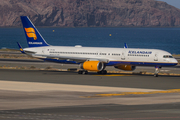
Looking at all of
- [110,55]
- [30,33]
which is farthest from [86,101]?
[30,33]

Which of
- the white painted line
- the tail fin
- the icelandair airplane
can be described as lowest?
the white painted line

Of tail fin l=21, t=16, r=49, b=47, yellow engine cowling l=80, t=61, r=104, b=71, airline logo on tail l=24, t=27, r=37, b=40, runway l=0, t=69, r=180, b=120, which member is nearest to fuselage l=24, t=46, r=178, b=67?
tail fin l=21, t=16, r=49, b=47

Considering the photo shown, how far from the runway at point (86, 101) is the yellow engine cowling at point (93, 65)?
906cm

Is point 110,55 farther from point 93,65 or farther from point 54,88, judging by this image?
point 54,88

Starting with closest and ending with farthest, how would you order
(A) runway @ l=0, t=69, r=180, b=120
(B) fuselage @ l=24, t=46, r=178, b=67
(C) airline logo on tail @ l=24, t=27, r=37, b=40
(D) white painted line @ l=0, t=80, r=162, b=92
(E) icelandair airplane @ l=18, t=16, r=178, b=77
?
(A) runway @ l=0, t=69, r=180, b=120 → (D) white painted line @ l=0, t=80, r=162, b=92 → (B) fuselage @ l=24, t=46, r=178, b=67 → (E) icelandair airplane @ l=18, t=16, r=178, b=77 → (C) airline logo on tail @ l=24, t=27, r=37, b=40

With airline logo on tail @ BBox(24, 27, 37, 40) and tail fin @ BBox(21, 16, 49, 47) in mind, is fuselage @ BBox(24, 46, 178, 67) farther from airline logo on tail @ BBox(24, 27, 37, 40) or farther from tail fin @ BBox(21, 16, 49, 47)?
airline logo on tail @ BBox(24, 27, 37, 40)

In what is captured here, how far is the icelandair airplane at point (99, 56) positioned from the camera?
1950 inches

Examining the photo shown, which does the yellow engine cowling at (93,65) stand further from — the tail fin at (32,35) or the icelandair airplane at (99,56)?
the tail fin at (32,35)

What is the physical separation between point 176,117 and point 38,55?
38.1 m

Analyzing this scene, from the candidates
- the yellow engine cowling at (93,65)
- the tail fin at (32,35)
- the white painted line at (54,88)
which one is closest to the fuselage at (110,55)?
the tail fin at (32,35)

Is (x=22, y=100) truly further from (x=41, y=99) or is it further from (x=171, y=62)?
(x=171, y=62)

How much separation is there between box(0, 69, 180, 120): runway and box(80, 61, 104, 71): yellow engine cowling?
9.06m

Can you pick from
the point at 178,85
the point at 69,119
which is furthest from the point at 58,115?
the point at 178,85

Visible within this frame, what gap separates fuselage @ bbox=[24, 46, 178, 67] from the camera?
49.4 meters
